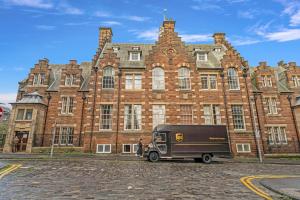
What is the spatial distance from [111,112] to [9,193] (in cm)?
1791

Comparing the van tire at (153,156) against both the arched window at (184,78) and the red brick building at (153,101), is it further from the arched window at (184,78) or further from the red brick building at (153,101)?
the arched window at (184,78)

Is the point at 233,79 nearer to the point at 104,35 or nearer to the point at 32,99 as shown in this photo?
the point at 104,35

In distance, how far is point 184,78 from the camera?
85.3 feet

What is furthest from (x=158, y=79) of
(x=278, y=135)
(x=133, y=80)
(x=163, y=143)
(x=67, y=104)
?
(x=278, y=135)

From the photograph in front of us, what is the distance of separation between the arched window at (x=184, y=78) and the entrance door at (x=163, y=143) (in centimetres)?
996

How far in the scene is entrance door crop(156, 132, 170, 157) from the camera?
17.0m

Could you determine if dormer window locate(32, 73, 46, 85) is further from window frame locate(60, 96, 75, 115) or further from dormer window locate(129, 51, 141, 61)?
dormer window locate(129, 51, 141, 61)

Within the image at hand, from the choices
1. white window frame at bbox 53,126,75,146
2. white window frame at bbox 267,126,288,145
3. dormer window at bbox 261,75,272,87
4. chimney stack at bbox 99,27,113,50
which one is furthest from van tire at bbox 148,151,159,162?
dormer window at bbox 261,75,272,87

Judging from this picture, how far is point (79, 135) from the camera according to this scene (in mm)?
26016

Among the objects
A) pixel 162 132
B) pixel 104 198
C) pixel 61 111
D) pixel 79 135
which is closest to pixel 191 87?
pixel 162 132

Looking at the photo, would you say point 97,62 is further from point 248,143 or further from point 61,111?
point 248,143

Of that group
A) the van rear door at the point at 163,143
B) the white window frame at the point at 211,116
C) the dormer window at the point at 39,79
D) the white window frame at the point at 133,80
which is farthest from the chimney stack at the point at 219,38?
the dormer window at the point at 39,79

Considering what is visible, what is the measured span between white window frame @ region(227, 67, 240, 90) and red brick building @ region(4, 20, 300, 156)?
→ 0.15 metres

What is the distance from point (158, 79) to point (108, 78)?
678cm
